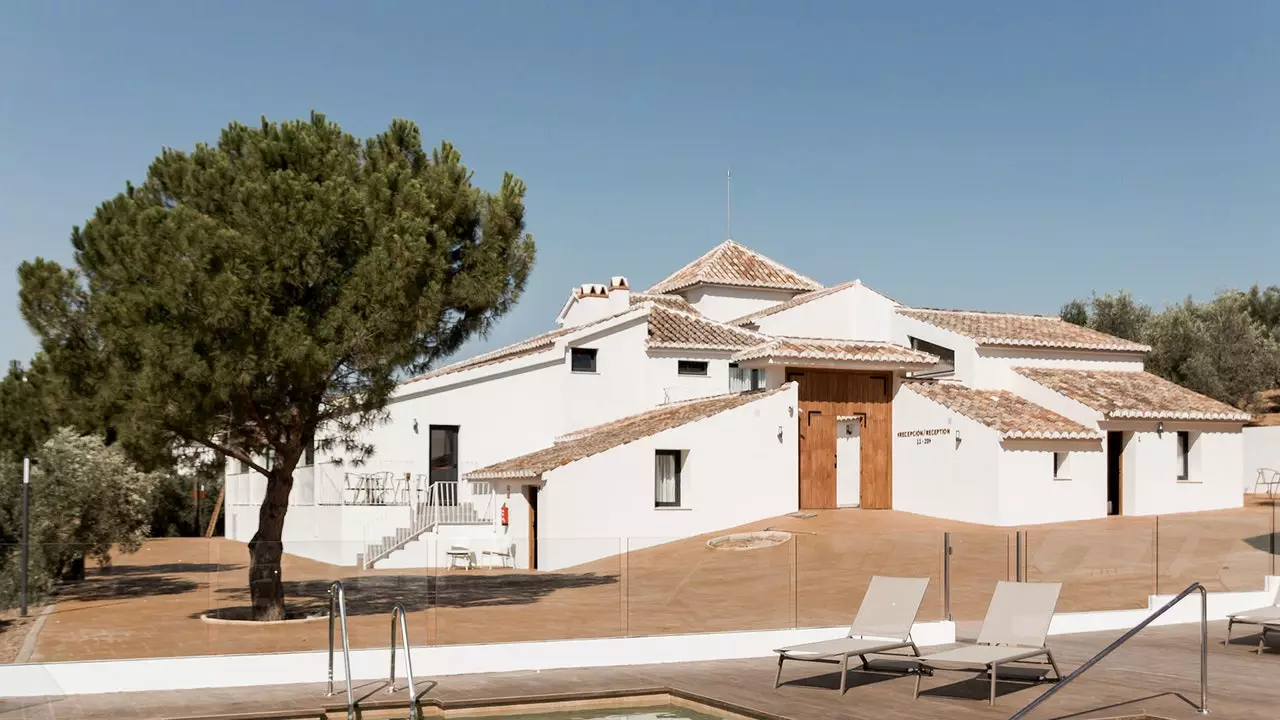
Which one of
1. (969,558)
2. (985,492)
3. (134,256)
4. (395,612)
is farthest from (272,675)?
(985,492)

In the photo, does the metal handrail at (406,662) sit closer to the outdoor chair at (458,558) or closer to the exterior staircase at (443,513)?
the outdoor chair at (458,558)

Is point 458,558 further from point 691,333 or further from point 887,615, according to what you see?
point 691,333

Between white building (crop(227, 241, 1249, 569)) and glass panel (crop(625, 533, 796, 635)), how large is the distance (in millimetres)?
11666

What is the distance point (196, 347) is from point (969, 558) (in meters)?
10.5

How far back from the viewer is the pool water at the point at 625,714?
36.2 feet

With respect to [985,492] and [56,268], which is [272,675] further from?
[985,492]

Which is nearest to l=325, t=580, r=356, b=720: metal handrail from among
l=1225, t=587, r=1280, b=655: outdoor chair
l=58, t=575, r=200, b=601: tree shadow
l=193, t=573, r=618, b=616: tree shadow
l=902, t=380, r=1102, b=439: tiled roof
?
l=193, t=573, r=618, b=616: tree shadow

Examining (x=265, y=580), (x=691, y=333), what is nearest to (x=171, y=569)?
(x=265, y=580)

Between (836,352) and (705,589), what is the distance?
623 inches

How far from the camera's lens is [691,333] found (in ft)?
119

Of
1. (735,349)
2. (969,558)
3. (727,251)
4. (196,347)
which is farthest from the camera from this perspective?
(727,251)

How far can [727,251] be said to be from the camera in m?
44.6

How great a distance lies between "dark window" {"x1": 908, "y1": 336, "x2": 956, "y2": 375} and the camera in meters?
35.0

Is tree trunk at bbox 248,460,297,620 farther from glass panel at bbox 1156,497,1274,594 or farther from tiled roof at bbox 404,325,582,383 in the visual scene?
tiled roof at bbox 404,325,582,383
